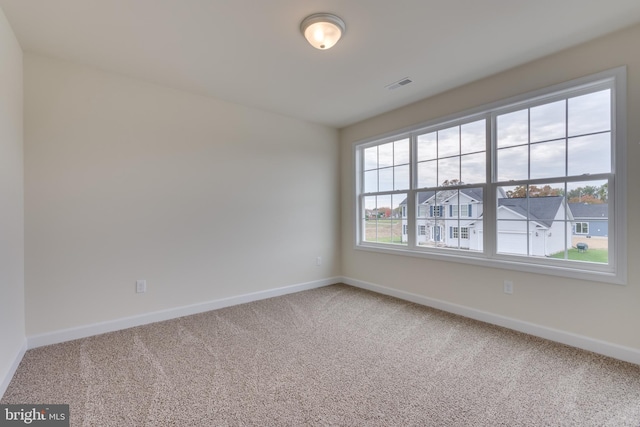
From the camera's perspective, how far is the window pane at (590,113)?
2.29 m

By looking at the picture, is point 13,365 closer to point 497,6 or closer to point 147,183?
point 147,183

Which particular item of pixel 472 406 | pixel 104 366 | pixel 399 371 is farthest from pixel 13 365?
pixel 472 406

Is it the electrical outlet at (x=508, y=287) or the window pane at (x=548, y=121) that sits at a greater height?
the window pane at (x=548, y=121)

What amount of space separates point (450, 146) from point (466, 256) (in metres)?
1.28

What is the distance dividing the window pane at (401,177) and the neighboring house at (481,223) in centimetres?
26

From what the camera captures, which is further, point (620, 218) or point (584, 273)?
point (584, 273)

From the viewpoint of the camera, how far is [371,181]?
429 cm

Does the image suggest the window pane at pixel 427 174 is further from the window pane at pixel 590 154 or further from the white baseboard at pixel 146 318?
the white baseboard at pixel 146 318

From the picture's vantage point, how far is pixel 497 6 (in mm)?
1884

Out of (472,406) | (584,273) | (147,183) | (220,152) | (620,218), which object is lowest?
(472,406)

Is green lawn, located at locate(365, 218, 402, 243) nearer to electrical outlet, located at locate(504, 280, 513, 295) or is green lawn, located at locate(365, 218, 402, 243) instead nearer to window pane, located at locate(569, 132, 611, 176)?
→ electrical outlet, located at locate(504, 280, 513, 295)

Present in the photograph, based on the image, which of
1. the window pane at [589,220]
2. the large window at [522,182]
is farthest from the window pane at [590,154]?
the window pane at [589,220]

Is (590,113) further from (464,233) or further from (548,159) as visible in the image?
(464,233)
